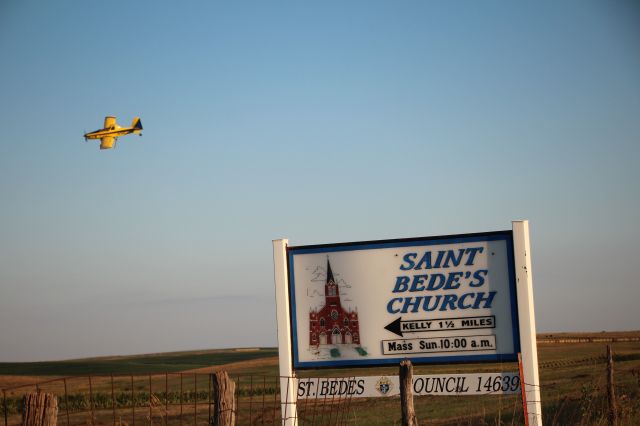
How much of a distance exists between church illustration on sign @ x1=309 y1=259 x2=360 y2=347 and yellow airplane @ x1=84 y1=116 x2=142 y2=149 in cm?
4667

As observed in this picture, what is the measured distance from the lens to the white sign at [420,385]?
544 inches

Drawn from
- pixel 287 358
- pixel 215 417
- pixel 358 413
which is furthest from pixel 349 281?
pixel 358 413

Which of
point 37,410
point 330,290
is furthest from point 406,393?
point 37,410

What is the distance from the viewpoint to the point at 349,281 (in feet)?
49.0

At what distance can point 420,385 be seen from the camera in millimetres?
14312

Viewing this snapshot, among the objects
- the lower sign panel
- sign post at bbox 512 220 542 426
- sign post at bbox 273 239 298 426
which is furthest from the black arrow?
sign post at bbox 512 220 542 426

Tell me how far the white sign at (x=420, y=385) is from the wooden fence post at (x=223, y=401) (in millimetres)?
4557

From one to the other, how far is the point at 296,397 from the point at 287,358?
69 centimetres

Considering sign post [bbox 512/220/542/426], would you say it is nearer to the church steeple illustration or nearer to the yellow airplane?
the church steeple illustration

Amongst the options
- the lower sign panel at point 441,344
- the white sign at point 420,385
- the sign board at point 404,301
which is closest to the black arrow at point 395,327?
the sign board at point 404,301

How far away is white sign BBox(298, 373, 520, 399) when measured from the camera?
544 inches

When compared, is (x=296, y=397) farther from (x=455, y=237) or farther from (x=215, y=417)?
(x=215, y=417)

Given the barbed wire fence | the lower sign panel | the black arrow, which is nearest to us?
the lower sign panel

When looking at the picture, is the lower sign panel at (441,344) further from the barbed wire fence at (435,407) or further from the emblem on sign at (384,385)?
the barbed wire fence at (435,407)
